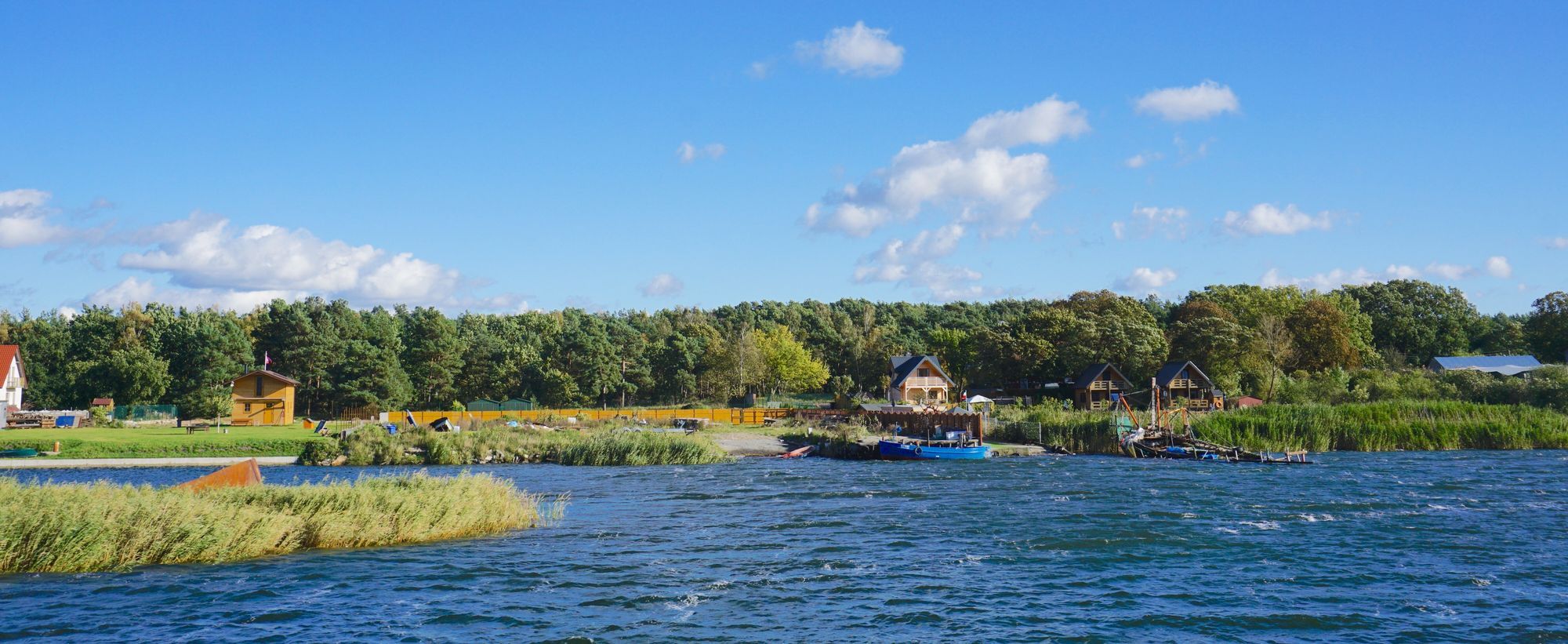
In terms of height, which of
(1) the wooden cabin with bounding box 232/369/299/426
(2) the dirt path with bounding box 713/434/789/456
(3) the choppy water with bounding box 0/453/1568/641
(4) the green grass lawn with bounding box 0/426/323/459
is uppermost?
(1) the wooden cabin with bounding box 232/369/299/426

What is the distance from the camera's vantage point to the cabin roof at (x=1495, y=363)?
97.0 m

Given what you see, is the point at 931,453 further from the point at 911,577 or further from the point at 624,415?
the point at 911,577

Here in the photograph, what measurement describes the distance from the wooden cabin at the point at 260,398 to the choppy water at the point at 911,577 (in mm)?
46898

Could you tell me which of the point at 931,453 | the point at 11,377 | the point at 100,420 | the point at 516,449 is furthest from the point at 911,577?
the point at 11,377

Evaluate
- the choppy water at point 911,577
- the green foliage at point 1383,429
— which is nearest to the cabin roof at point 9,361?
the choppy water at point 911,577

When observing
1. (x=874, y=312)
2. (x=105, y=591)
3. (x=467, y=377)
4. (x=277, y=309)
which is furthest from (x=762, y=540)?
(x=874, y=312)

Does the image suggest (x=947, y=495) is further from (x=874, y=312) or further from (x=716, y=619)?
(x=874, y=312)

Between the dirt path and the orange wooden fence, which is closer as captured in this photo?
the dirt path

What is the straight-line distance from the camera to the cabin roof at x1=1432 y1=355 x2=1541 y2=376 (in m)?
97.0

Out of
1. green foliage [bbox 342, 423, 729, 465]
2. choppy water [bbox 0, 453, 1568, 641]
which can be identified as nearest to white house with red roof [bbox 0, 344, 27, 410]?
green foliage [bbox 342, 423, 729, 465]

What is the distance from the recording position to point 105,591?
2127 centimetres

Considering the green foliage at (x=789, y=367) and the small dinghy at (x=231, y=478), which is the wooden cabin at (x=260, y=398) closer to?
the small dinghy at (x=231, y=478)

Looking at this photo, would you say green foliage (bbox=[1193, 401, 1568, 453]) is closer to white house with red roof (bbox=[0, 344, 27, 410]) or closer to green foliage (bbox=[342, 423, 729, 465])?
green foliage (bbox=[342, 423, 729, 465])

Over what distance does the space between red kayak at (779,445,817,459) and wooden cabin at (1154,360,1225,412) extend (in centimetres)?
3980
